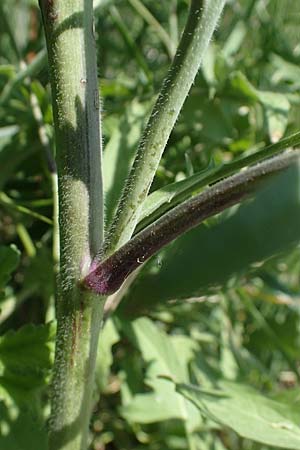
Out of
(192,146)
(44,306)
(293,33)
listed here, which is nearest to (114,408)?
(44,306)

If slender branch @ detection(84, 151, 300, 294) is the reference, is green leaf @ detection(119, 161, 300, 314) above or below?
below

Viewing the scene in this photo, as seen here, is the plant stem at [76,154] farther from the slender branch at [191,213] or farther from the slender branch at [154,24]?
the slender branch at [154,24]

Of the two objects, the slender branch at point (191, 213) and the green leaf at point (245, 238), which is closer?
the green leaf at point (245, 238)

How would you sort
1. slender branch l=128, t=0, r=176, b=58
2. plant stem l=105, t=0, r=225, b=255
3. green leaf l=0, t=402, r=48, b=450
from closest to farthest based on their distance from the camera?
1. plant stem l=105, t=0, r=225, b=255
2. green leaf l=0, t=402, r=48, b=450
3. slender branch l=128, t=0, r=176, b=58

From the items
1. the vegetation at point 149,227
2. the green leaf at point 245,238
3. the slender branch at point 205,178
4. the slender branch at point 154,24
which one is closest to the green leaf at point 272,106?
the vegetation at point 149,227

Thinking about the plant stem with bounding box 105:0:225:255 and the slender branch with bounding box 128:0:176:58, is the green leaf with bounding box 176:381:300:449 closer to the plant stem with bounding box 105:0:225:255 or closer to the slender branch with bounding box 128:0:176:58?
the plant stem with bounding box 105:0:225:255

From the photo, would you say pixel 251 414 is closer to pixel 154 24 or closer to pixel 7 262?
pixel 7 262

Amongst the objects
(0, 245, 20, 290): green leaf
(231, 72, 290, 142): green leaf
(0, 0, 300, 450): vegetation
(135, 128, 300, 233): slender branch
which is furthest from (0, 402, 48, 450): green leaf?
(231, 72, 290, 142): green leaf
